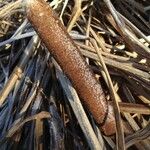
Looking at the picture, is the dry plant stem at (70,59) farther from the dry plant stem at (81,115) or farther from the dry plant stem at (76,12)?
the dry plant stem at (76,12)

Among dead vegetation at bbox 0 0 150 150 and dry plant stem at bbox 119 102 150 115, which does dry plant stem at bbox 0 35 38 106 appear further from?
dry plant stem at bbox 119 102 150 115

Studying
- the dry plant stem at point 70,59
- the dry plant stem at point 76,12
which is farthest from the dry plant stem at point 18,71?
the dry plant stem at point 70,59

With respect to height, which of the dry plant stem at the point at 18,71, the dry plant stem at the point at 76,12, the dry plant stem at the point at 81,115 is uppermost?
the dry plant stem at the point at 76,12

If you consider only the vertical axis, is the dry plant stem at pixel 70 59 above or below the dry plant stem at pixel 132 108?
above

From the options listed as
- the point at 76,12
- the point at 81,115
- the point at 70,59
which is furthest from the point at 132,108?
the point at 76,12

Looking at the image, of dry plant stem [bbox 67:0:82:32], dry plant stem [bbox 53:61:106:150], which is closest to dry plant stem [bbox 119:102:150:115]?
dry plant stem [bbox 53:61:106:150]

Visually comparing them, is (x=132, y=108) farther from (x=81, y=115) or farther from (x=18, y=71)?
(x=18, y=71)

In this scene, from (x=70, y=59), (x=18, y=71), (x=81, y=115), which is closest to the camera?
(x=70, y=59)

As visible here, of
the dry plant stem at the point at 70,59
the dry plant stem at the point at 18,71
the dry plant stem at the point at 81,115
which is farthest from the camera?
Answer: the dry plant stem at the point at 18,71
